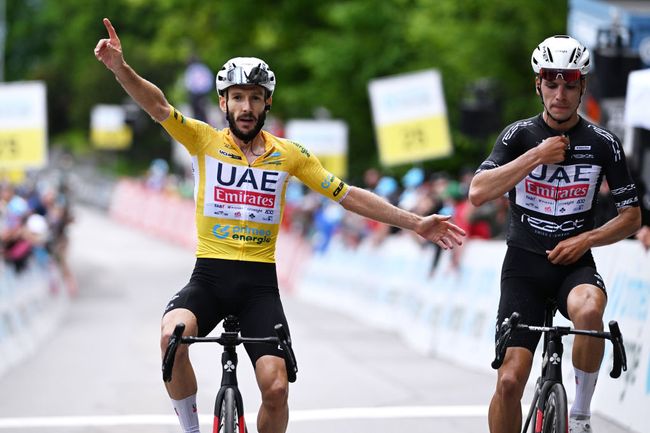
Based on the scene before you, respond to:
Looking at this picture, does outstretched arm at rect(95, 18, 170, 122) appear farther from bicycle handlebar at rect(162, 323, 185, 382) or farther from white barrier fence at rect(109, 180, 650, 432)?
white barrier fence at rect(109, 180, 650, 432)

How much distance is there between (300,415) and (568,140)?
4.43 metres

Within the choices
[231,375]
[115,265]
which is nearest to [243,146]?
[231,375]

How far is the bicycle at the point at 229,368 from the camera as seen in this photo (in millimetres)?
7000

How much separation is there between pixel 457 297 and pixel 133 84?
9351 millimetres

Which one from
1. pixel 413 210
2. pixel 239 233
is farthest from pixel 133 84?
pixel 413 210

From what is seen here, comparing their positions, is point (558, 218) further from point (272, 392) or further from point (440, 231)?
point (272, 392)

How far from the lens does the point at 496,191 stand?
7176 millimetres

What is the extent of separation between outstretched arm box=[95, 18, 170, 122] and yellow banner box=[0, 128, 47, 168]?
57.7 feet

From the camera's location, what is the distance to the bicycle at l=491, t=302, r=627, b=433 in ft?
22.9

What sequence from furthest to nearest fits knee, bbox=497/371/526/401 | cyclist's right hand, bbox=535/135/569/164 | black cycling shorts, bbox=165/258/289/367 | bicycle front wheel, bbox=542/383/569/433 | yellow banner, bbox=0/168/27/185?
yellow banner, bbox=0/168/27/185 → black cycling shorts, bbox=165/258/289/367 → knee, bbox=497/371/526/401 → cyclist's right hand, bbox=535/135/569/164 → bicycle front wheel, bbox=542/383/569/433

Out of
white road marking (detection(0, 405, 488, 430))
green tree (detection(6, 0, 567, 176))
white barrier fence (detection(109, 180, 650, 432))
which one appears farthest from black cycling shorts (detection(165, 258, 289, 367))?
green tree (detection(6, 0, 567, 176))

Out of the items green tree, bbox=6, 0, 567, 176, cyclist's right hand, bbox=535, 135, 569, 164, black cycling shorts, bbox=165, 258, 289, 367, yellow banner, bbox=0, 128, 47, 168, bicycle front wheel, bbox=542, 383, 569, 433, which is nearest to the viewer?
bicycle front wheel, bbox=542, 383, 569, 433

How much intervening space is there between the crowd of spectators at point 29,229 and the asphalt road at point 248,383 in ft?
4.20

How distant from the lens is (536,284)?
7.47 meters
